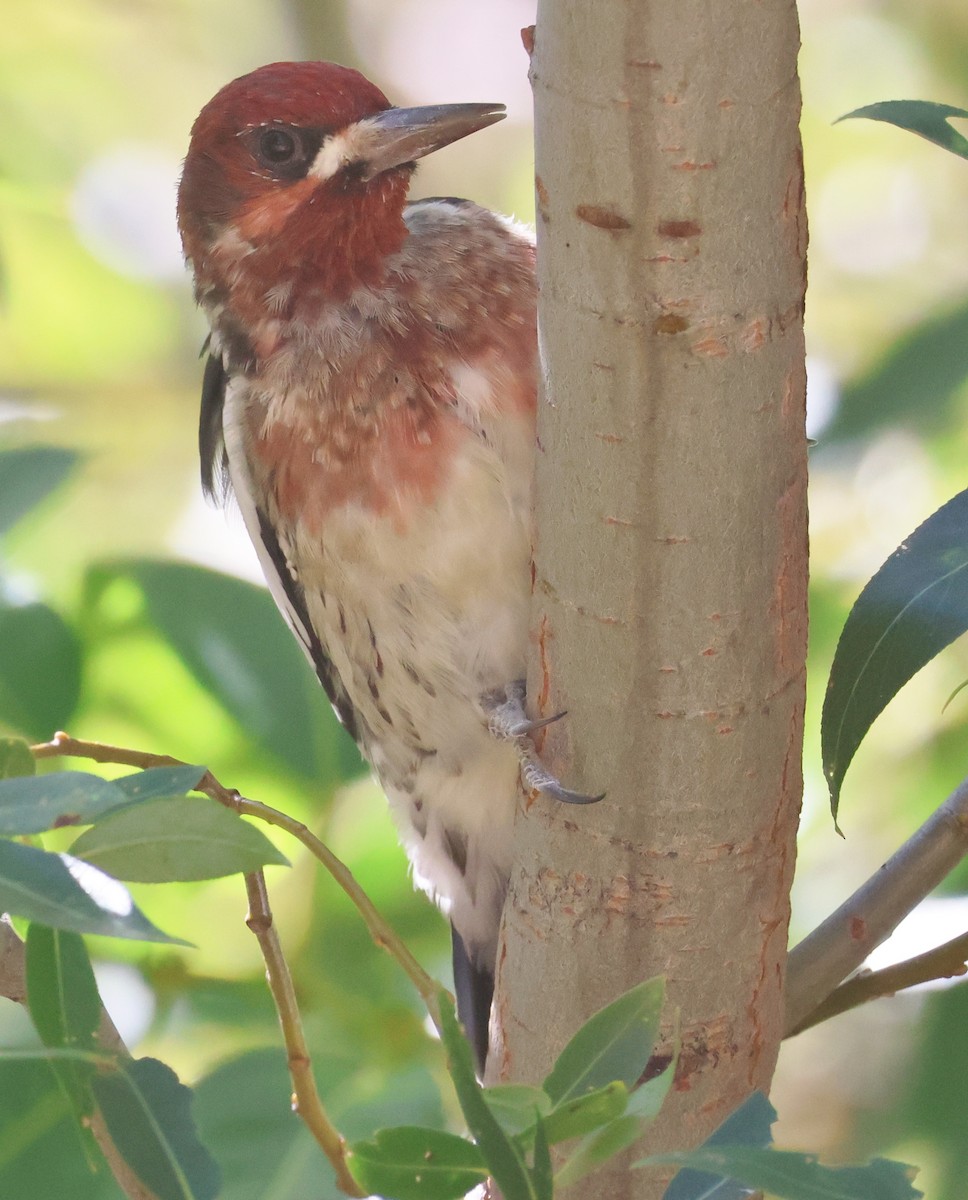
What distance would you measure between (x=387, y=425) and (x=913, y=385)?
0.82 m

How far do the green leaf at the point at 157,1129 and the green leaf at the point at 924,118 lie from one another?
69cm

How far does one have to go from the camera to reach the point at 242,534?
1.73m

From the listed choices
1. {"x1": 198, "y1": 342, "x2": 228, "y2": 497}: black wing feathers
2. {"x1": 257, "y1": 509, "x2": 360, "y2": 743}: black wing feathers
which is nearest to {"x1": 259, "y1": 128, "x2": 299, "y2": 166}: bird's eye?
{"x1": 198, "y1": 342, "x2": 228, "y2": 497}: black wing feathers

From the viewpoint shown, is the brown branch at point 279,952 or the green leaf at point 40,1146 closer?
the brown branch at point 279,952

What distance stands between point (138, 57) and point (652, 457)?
94.8 inches

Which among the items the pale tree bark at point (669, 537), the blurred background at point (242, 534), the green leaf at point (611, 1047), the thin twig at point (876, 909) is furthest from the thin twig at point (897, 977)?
the green leaf at point (611, 1047)

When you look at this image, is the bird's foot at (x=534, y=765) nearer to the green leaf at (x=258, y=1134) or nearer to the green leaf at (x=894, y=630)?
the green leaf at (x=894, y=630)

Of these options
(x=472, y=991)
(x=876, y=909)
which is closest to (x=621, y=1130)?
(x=876, y=909)

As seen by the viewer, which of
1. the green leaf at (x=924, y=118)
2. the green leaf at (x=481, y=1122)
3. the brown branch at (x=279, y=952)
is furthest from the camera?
the brown branch at (x=279, y=952)

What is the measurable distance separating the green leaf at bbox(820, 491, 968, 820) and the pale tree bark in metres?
0.04

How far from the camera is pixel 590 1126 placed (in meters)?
0.71

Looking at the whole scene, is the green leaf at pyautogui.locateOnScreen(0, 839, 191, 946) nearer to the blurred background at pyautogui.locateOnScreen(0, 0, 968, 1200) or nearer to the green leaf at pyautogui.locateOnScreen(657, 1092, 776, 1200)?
the green leaf at pyautogui.locateOnScreen(657, 1092, 776, 1200)

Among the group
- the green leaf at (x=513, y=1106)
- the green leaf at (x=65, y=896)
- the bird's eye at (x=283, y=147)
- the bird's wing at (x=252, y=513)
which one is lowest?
the green leaf at (x=513, y=1106)

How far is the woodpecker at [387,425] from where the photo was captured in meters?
1.33
